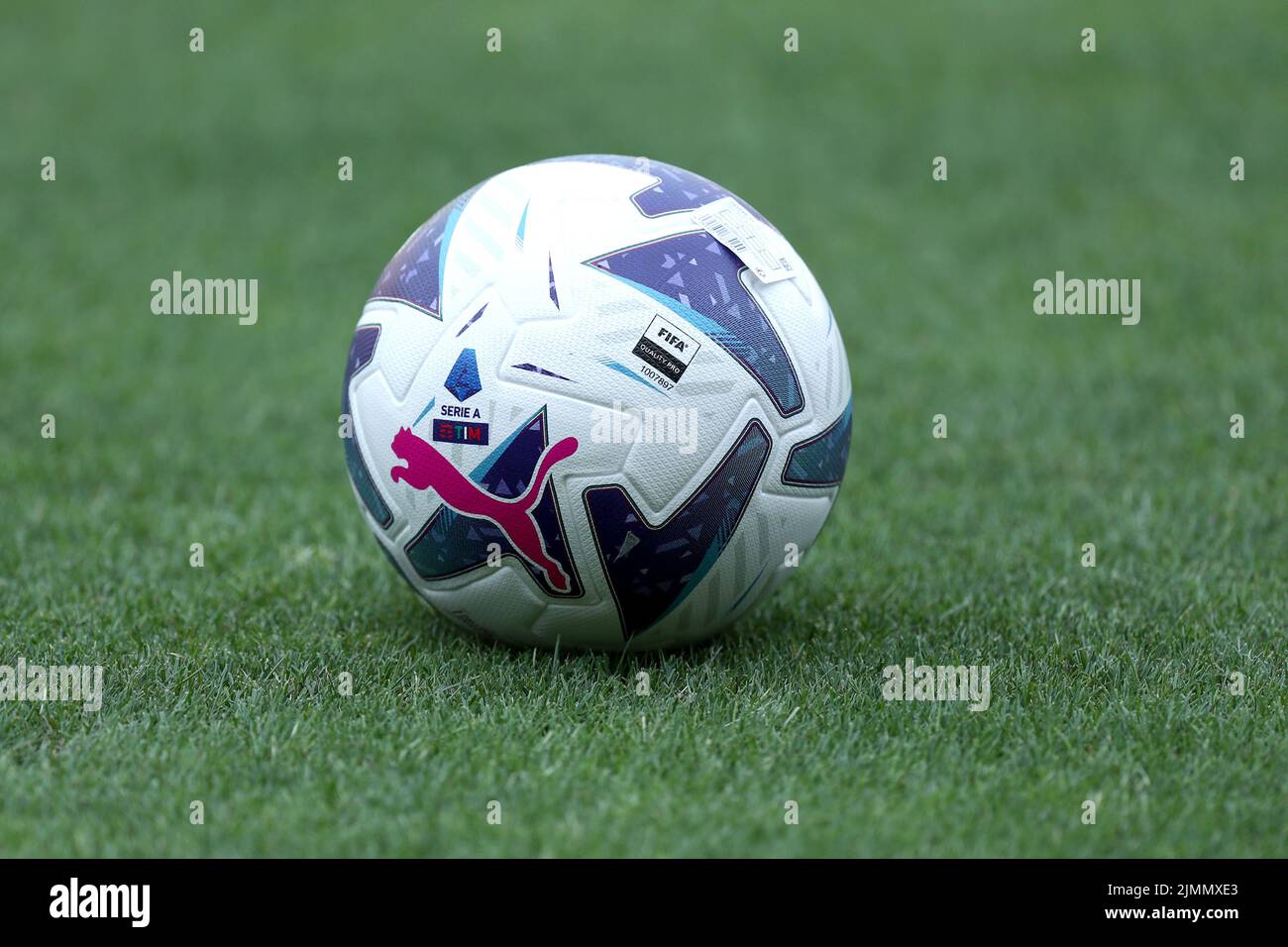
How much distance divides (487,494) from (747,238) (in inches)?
44.9

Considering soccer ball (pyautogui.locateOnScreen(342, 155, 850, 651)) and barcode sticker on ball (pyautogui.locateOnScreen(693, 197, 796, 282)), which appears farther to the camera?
barcode sticker on ball (pyautogui.locateOnScreen(693, 197, 796, 282))

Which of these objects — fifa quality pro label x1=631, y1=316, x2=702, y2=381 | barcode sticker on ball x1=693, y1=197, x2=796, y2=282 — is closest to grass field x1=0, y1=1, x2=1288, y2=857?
fifa quality pro label x1=631, y1=316, x2=702, y2=381

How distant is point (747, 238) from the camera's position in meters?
4.56

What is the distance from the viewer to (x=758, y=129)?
14055 millimetres

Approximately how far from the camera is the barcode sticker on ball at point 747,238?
4508 millimetres

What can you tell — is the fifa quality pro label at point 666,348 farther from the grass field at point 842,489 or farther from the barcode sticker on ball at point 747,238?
the grass field at point 842,489

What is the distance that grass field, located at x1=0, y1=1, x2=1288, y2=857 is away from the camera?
12.8 feet

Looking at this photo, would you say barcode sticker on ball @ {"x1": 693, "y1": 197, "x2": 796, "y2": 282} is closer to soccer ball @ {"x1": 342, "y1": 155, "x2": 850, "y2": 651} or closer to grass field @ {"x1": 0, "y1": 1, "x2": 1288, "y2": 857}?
soccer ball @ {"x1": 342, "y1": 155, "x2": 850, "y2": 651}

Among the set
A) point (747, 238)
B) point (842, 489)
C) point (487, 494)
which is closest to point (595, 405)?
point (487, 494)

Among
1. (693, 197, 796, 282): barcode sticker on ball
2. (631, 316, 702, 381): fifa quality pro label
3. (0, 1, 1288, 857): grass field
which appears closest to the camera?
(0, 1, 1288, 857): grass field

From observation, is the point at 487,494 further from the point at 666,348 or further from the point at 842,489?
the point at 842,489

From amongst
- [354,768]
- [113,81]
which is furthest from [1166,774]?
[113,81]

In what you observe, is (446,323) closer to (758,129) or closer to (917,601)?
(917,601)
